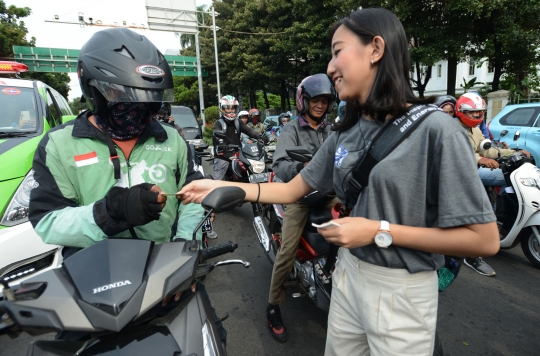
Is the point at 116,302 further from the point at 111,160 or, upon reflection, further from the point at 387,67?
the point at 387,67

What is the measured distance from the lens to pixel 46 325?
36.6 inches

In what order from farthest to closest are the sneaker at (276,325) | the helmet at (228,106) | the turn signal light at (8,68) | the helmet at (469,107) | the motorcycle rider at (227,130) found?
the helmet at (228,106), the motorcycle rider at (227,130), the turn signal light at (8,68), the helmet at (469,107), the sneaker at (276,325)

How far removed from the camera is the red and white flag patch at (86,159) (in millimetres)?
1456

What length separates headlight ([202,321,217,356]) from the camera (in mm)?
1191

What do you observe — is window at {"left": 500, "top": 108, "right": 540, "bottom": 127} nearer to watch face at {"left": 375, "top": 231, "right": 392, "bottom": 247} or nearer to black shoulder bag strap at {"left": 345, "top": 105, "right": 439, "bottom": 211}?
black shoulder bag strap at {"left": 345, "top": 105, "right": 439, "bottom": 211}

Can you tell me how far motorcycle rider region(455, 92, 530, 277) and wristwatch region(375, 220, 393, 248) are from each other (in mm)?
3113

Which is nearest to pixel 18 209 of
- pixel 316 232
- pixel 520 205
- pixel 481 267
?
pixel 316 232

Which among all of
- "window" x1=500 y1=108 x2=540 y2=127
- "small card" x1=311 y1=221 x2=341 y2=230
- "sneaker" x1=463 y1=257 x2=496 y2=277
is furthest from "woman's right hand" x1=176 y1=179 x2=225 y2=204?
"window" x1=500 y1=108 x2=540 y2=127

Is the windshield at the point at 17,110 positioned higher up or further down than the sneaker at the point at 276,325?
higher up

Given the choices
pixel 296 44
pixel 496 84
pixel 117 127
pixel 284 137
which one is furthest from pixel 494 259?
pixel 296 44

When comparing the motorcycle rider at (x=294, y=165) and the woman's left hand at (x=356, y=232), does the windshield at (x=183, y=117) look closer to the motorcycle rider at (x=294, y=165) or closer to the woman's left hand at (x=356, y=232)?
the motorcycle rider at (x=294, y=165)

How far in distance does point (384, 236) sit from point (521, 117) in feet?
24.8

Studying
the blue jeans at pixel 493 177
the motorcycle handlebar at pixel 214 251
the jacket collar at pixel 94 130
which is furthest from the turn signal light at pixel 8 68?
the blue jeans at pixel 493 177

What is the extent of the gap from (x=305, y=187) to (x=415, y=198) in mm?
606
